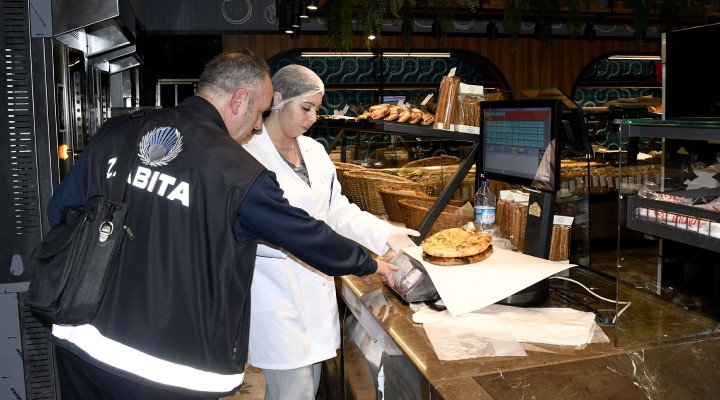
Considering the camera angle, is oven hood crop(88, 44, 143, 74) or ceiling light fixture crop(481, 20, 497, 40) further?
ceiling light fixture crop(481, 20, 497, 40)

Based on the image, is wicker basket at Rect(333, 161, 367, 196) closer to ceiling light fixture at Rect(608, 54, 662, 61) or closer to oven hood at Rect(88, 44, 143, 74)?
oven hood at Rect(88, 44, 143, 74)

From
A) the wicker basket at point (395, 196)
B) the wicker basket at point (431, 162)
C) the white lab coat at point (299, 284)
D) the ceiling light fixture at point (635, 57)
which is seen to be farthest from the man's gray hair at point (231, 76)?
the ceiling light fixture at point (635, 57)

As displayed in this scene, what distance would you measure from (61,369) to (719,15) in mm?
9223

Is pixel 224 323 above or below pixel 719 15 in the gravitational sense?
below

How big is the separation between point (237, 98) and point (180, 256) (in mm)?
535

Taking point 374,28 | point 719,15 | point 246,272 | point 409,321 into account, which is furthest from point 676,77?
point 719,15

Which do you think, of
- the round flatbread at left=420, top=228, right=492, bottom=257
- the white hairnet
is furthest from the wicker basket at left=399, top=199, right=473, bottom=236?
the white hairnet

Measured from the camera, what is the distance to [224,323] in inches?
74.4

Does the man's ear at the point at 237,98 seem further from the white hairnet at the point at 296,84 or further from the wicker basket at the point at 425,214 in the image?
the wicker basket at the point at 425,214

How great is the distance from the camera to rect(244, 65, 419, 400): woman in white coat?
2.56 metres

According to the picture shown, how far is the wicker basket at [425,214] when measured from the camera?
2871 millimetres

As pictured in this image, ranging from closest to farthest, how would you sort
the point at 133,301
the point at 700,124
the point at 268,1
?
the point at 700,124 → the point at 133,301 → the point at 268,1

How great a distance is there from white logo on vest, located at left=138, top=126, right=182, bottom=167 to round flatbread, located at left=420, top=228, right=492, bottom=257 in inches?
35.7

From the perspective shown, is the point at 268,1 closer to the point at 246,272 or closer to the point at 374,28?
the point at 374,28
